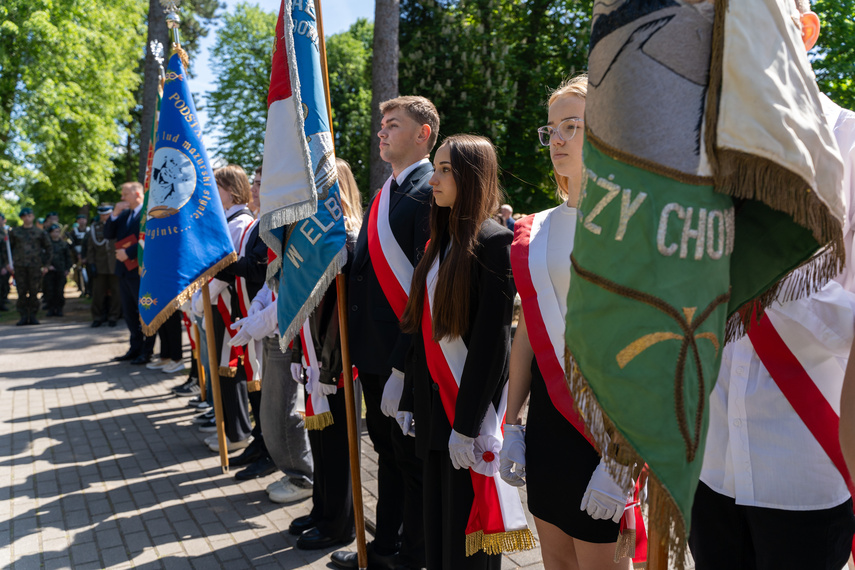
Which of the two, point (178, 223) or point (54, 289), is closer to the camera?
point (178, 223)

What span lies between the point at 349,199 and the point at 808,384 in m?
2.94

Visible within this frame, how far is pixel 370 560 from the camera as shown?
364cm

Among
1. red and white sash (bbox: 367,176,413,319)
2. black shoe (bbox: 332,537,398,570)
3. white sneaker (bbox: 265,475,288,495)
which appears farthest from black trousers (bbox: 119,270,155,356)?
red and white sash (bbox: 367,176,413,319)

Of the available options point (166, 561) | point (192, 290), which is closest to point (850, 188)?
point (166, 561)

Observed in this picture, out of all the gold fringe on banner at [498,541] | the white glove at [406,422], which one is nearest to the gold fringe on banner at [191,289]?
the white glove at [406,422]

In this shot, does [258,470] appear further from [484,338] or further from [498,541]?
[484,338]

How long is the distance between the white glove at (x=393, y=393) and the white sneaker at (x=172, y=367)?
6.91m

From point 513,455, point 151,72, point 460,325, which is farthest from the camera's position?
point 151,72

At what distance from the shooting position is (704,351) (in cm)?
117

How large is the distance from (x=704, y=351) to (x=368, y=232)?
2.50 metres

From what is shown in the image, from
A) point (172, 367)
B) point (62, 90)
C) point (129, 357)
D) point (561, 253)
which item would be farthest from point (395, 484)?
point (62, 90)

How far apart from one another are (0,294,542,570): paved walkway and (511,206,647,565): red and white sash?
5.45ft

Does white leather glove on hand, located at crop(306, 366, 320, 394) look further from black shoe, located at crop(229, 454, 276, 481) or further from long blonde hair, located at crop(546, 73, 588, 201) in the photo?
long blonde hair, located at crop(546, 73, 588, 201)

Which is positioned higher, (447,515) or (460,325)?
(460,325)
